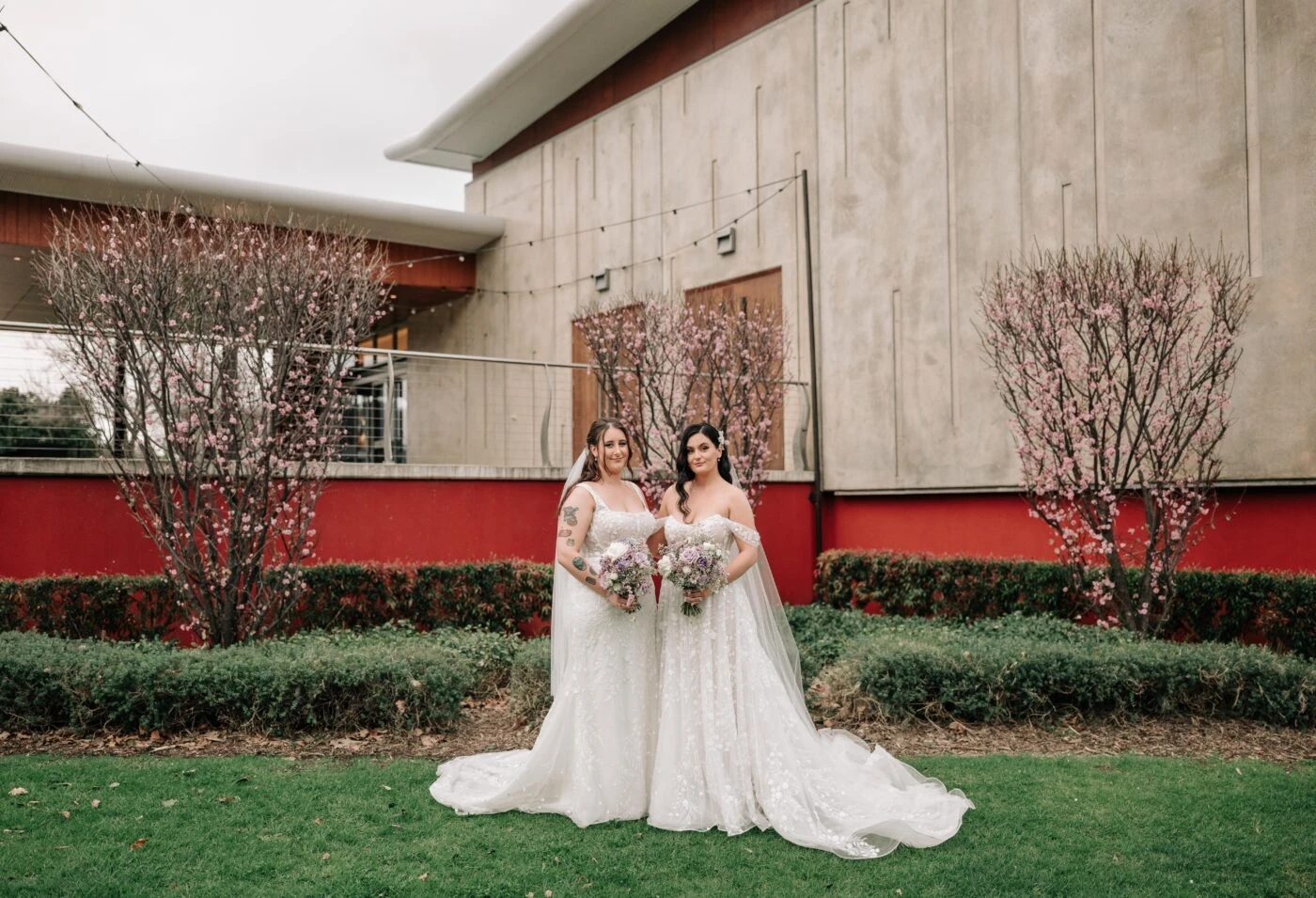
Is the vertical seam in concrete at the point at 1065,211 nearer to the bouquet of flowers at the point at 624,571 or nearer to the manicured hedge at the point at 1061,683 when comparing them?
the manicured hedge at the point at 1061,683

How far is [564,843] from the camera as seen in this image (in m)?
4.95

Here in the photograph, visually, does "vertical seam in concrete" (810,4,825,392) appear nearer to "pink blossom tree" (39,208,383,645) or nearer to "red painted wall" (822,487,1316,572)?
"red painted wall" (822,487,1316,572)

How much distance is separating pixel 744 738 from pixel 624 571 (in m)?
1.07

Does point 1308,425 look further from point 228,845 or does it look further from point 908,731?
point 228,845

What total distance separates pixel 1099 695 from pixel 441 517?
21.8ft

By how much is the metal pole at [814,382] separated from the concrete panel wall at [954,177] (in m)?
0.11

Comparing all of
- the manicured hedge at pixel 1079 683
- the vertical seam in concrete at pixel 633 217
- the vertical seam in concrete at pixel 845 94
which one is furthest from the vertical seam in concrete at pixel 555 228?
the manicured hedge at pixel 1079 683

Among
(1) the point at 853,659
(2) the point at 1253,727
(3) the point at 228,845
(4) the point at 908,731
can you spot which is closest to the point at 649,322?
(1) the point at 853,659

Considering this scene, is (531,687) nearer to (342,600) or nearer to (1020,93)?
(342,600)

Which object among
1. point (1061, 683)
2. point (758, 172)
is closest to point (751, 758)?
point (1061, 683)

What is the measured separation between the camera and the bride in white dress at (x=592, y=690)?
215 inches

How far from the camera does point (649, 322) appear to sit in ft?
37.7

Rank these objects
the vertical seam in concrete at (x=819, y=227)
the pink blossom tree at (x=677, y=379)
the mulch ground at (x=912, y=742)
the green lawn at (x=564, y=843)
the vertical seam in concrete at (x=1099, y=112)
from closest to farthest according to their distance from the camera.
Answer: the green lawn at (x=564, y=843) < the mulch ground at (x=912, y=742) < the vertical seam in concrete at (x=1099, y=112) < the pink blossom tree at (x=677, y=379) < the vertical seam in concrete at (x=819, y=227)

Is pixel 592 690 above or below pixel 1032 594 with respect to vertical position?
above
